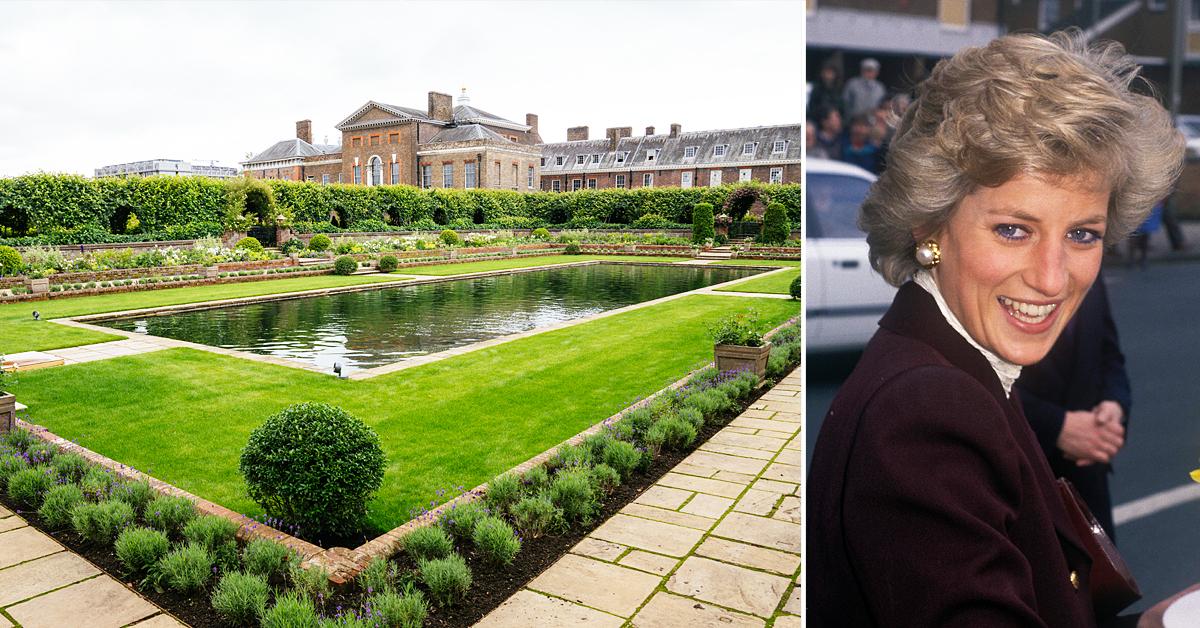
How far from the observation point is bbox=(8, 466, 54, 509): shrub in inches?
162

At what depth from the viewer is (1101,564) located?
146 centimetres

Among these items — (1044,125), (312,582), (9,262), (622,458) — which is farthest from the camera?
(9,262)

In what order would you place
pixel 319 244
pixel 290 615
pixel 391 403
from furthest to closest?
pixel 319 244 < pixel 391 403 < pixel 290 615

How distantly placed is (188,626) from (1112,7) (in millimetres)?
3400

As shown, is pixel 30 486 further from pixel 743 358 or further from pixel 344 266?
pixel 344 266

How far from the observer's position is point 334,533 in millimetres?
3809

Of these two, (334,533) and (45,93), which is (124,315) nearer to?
(334,533)

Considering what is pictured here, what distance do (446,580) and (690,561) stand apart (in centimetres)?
109

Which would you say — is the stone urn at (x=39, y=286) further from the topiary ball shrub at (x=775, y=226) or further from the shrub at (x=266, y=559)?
the topiary ball shrub at (x=775, y=226)

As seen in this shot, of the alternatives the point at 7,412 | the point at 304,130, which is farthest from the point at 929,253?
the point at 304,130

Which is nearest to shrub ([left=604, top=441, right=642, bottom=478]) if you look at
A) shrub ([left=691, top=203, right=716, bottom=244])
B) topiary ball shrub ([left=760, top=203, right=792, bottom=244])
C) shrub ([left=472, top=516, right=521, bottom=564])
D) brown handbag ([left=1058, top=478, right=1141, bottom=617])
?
shrub ([left=472, top=516, right=521, bottom=564])

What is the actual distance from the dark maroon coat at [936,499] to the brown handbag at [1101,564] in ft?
0.08

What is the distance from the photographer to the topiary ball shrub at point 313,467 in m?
3.57

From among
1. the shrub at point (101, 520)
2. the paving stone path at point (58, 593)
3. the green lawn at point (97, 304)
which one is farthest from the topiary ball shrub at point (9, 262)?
the shrub at point (101, 520)
